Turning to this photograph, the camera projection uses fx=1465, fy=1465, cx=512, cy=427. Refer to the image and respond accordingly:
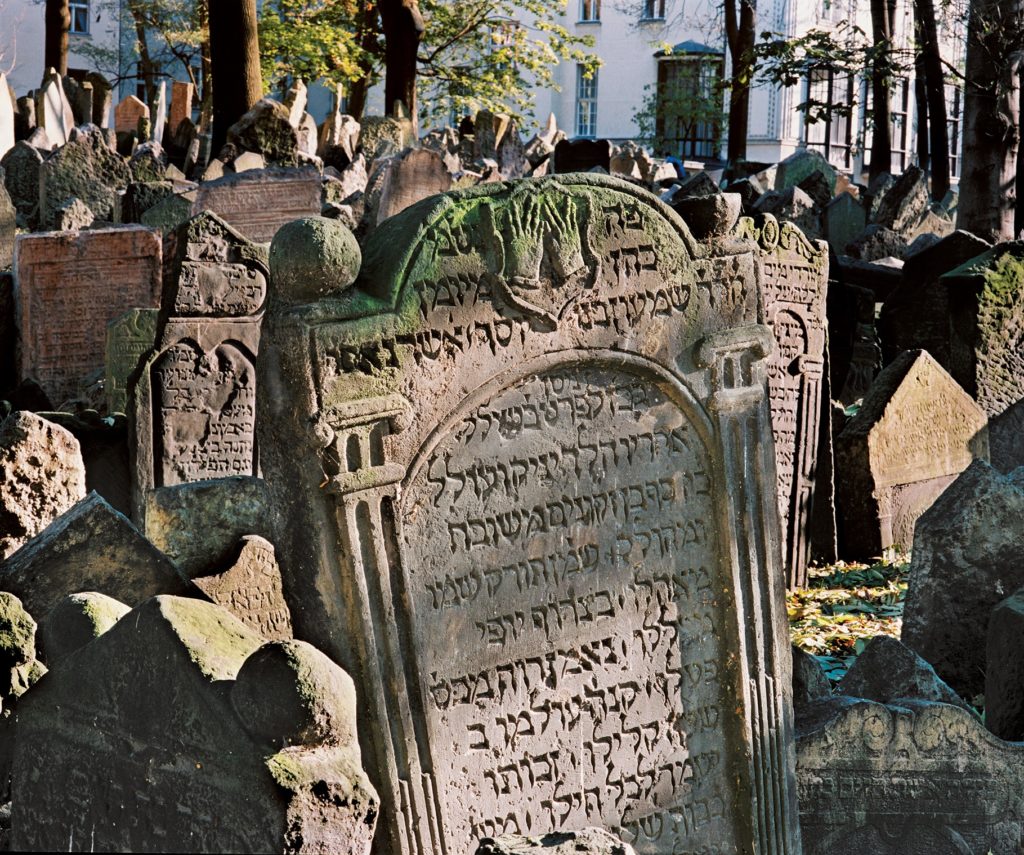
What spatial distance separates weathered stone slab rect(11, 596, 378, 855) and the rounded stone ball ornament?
2.48 ft

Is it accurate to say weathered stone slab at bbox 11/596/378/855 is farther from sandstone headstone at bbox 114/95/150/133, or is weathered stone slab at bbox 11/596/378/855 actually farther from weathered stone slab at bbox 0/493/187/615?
sandstone headstone at bbox 114/95/150/133

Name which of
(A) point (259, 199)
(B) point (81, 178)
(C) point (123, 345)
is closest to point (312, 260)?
(C) point (123, 345)

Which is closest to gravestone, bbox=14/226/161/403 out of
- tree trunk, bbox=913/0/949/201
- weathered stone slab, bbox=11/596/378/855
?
weathered stone slab, bbox=11/596/378/855

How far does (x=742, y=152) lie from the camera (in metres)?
28.5

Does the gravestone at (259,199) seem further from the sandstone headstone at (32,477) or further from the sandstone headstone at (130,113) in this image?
the sandstone headstone at (130,113)

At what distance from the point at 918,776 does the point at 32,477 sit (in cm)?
306

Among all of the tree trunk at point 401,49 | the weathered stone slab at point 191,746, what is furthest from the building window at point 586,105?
the weathered stone slab at point 191,746

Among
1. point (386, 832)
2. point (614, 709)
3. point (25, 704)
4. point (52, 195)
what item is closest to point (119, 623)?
point (25, 704)

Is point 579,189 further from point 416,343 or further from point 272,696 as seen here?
point 272,696

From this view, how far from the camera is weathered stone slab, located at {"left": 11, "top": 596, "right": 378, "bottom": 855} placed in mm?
2822

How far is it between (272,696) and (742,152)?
26789mm

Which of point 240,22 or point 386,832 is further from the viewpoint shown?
point 240,22

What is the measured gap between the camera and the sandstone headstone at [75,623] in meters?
3.21

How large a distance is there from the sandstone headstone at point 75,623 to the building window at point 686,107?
40862mm
